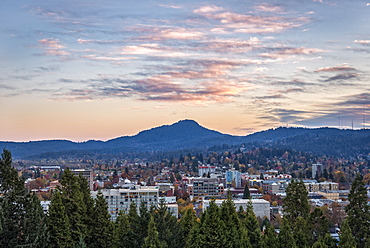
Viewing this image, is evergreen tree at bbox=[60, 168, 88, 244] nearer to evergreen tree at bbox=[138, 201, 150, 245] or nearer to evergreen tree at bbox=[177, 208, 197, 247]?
evergreen tree at bbox=[138, 201, 150, 245]

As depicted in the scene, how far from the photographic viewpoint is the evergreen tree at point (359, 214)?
16.3 meters

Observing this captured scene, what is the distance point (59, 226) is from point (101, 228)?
6.51ft

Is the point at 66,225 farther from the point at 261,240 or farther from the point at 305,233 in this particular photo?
the point at 305,233

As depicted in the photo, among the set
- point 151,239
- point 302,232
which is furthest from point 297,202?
point 151,239

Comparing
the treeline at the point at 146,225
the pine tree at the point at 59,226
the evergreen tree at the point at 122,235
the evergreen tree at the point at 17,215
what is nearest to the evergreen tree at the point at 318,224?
the treeline at the point at 146,225

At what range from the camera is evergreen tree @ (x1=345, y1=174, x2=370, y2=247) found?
16.3 metres

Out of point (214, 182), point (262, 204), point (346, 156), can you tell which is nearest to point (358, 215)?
point (262, 204)

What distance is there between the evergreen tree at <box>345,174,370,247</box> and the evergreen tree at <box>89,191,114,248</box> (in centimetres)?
837

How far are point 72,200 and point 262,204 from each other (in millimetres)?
36529

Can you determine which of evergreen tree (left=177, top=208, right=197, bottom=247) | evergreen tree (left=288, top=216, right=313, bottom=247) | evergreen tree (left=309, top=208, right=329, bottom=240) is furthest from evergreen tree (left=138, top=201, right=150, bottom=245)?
evergreen tree (left=309, top=208, right=329, bottom=240)

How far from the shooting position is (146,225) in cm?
1555

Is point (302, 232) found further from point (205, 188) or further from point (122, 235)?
point (205, 188)

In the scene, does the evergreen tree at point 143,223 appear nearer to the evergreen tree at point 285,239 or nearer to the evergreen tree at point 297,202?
the evergreen tree at point 285,239

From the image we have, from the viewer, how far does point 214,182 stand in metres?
77.4
